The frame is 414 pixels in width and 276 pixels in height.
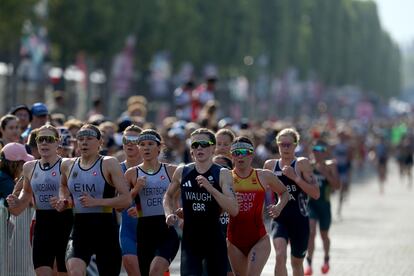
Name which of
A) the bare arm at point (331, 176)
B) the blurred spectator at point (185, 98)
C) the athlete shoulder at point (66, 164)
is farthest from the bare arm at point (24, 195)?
the blurred spectator at point (185, 98)

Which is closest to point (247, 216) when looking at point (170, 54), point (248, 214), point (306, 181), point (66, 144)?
point (248, 214)

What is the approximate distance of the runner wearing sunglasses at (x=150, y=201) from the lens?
1404 centimetres

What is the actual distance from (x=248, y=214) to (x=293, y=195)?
6.58ft

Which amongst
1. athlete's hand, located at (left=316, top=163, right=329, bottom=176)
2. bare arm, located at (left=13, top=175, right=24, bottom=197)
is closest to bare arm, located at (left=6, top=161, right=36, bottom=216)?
bare arm, located at (left=13, top=175, right=24, bottom=197)

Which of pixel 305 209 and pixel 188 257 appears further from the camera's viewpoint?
pixel 305 209

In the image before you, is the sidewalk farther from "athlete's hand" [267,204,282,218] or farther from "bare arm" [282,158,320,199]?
"athlete's hand" [267,204,282,218]

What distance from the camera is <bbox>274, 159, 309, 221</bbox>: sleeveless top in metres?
16.3

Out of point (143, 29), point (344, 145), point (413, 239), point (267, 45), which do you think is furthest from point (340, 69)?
point (413, 239)

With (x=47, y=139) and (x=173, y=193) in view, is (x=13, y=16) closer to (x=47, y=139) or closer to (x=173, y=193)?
(x=47, y=139)

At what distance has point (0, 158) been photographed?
15.5 m

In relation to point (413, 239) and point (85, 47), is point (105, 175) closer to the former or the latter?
point (413, 239)

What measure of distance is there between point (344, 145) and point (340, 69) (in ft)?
310

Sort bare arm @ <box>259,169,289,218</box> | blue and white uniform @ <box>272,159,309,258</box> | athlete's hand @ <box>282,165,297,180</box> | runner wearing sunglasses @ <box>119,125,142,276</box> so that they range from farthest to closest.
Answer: blue and white uniform @ <box>272,159,309,258</box> → athlete's hand @ <box>282,165,297,180</box> → bare arm @ <box>259,169,289,218</box> → runner wearing sunglasses @ <box>119,125,142,276</box>

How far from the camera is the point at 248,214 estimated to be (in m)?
14.6
